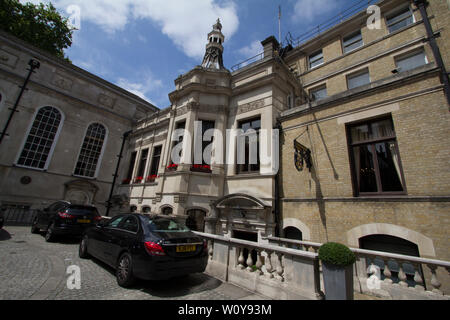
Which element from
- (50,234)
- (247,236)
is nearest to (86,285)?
(50,234)

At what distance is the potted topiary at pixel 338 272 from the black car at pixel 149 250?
2.78 metres

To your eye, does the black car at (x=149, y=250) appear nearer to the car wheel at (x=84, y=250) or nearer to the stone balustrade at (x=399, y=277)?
the car wheel at (x=84, y=250)

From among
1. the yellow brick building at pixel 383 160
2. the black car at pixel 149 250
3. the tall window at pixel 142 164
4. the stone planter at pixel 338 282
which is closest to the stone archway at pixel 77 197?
the tall window at pixel 142 164

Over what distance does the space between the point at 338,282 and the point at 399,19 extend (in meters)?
16.1

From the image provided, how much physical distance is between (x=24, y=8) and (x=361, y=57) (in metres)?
33.9

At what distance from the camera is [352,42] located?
1371 cm

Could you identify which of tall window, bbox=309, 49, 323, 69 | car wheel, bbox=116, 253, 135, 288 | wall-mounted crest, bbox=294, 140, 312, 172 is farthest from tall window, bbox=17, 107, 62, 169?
tall window, bbox=309, 49, 323, 69

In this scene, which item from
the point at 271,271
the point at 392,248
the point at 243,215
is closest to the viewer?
the point at 271,271

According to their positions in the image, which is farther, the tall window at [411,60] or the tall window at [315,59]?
the tall window at [315,59]

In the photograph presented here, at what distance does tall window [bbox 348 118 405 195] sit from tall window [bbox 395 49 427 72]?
594cm

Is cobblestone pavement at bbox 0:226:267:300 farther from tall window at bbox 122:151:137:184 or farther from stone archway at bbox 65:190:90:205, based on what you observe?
stone archway at bbox 65:190:90:205

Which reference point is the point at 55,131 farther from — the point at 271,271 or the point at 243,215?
the point at 271,271

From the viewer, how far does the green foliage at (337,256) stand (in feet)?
12.4
